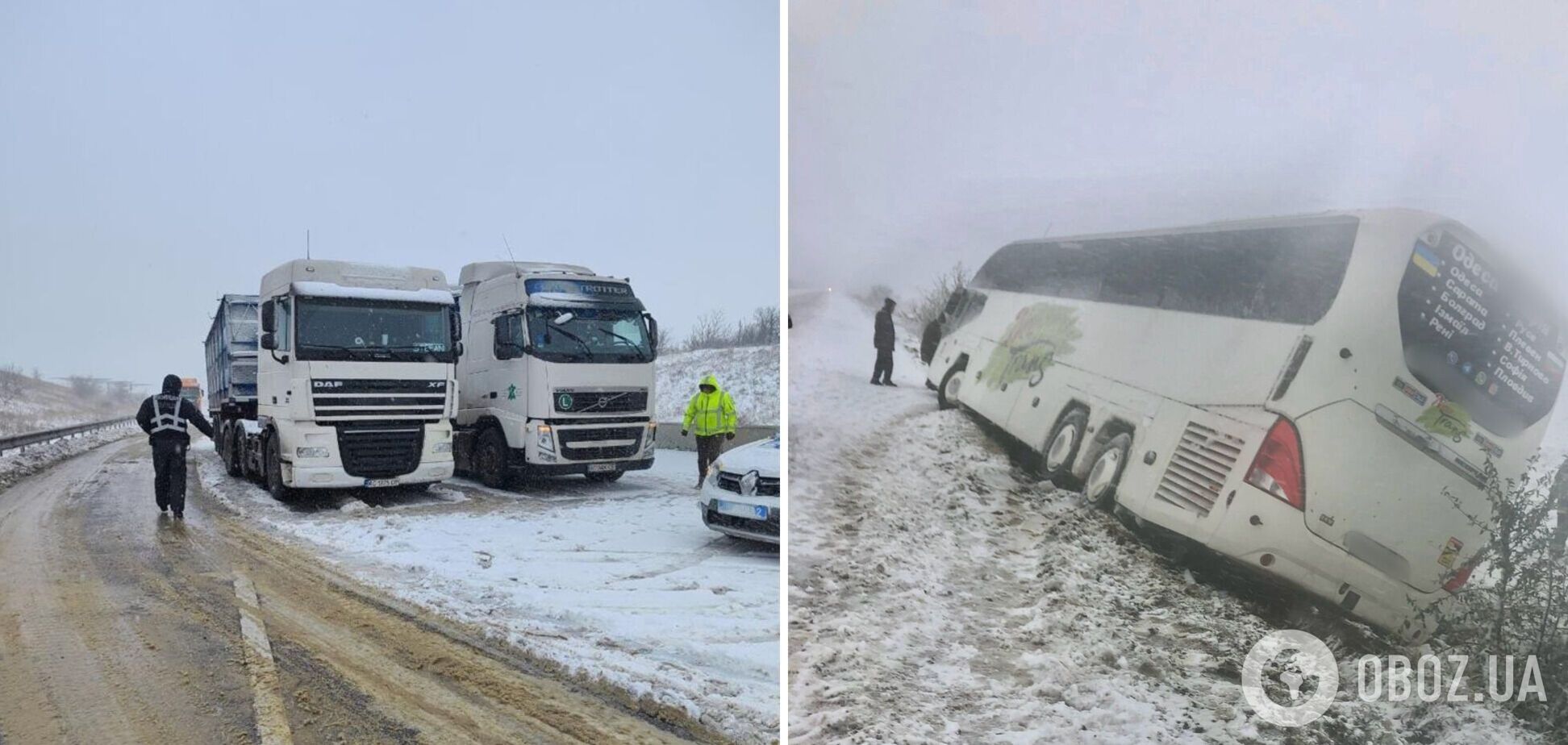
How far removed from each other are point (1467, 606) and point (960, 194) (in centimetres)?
144

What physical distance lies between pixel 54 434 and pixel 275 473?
0.49 metres

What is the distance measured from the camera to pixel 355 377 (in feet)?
8.88

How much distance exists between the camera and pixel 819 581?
93.7 inches

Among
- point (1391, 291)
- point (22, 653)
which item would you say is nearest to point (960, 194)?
point (1391, 291)

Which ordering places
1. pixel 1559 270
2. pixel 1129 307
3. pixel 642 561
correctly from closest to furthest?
1. pixel 1559 270
2. pixel 1129 307
3. pixel 642 561

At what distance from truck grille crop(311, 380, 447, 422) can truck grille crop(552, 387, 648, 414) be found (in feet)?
1.21

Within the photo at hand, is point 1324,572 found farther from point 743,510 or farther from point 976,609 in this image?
point 743,510

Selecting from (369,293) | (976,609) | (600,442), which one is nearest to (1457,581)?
(976,609)

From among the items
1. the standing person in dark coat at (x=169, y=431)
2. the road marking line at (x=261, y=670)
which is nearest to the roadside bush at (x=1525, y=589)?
the road marking line at (x=261, y=670)

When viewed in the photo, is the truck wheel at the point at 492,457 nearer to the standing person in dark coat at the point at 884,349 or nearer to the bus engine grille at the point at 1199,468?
the standing person in dark coat at the point at 884,349

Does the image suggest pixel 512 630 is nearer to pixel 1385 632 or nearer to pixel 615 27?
pixel 615 27

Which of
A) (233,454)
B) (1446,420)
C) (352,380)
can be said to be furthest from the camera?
(352,380)

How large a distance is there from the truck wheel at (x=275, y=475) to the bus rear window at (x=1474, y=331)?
274cm

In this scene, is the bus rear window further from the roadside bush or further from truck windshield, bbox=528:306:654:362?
truck windshield, bbox=528:306:654:362
